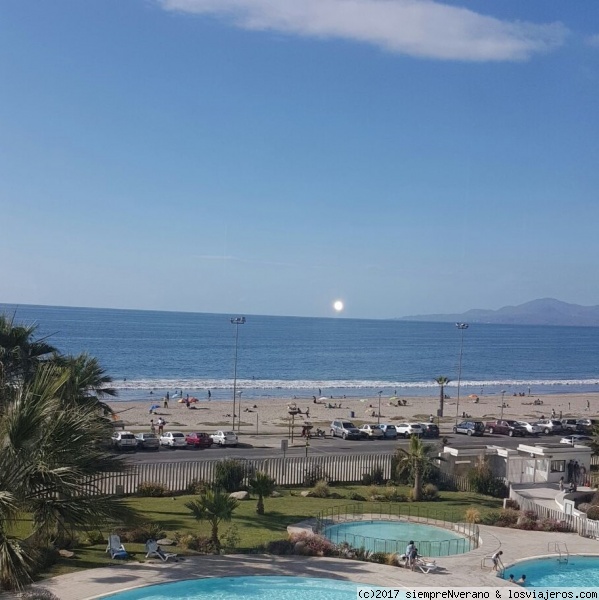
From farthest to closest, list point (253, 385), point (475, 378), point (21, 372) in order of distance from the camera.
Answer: point (475, 378), point (253, 385), point (21, 372)

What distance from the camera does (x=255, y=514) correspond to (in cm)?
2564

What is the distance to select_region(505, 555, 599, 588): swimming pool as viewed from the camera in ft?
67.1

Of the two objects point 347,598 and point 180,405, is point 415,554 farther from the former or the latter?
point 180,405

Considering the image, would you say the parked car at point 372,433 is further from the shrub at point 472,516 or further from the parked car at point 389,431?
the shrub at point 472,516

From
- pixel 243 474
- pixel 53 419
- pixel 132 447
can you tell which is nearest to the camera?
pixel 53 419

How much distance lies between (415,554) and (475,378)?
112 meters

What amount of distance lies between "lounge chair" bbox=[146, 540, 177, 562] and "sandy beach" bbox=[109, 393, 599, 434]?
1297 inches

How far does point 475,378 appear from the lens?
12862 cm

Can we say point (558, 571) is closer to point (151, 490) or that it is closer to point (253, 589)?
point (253, 589)

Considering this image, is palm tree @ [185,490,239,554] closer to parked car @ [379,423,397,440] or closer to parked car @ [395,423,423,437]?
parked car @ [379,423,397,440]

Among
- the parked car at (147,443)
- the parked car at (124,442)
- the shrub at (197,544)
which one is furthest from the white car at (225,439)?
the shrub at (197,544)

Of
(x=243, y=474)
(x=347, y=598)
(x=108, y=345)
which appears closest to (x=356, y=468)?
(x=243, y=474)

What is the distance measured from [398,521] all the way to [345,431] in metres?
24.3

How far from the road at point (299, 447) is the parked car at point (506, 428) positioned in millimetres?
616
